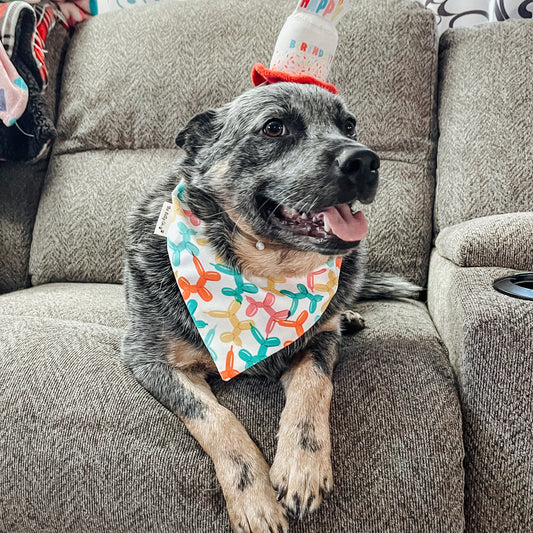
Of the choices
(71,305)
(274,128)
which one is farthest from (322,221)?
(71,305)

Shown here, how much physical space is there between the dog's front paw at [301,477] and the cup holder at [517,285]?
540 millimetres

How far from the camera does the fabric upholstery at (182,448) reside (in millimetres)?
885

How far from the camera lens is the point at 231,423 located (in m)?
0.98

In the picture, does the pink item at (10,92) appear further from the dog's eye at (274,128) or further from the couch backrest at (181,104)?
the dog's eye at (274,128)

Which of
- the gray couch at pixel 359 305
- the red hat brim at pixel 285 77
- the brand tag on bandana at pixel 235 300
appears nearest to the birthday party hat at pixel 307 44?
the red hat brim at pixel 285 77

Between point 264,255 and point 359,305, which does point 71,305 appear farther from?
point 359,305

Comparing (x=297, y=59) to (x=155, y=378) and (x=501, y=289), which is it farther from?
(x=155, y=378)

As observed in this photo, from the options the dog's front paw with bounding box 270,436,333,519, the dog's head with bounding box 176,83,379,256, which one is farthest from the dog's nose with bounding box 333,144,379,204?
the dog's front paw with bounding box 270,436,333,519

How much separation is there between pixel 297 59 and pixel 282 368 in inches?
33.7

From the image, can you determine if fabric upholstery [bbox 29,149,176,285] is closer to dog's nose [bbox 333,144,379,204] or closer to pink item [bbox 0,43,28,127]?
pink item [bbox 0,43,28,127]

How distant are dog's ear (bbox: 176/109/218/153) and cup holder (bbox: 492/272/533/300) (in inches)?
33.1

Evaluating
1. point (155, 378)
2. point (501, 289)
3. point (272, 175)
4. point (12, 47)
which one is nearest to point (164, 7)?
point (12, 47)

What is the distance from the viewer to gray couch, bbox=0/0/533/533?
2.99 ft

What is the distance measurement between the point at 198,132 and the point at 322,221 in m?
0.48
